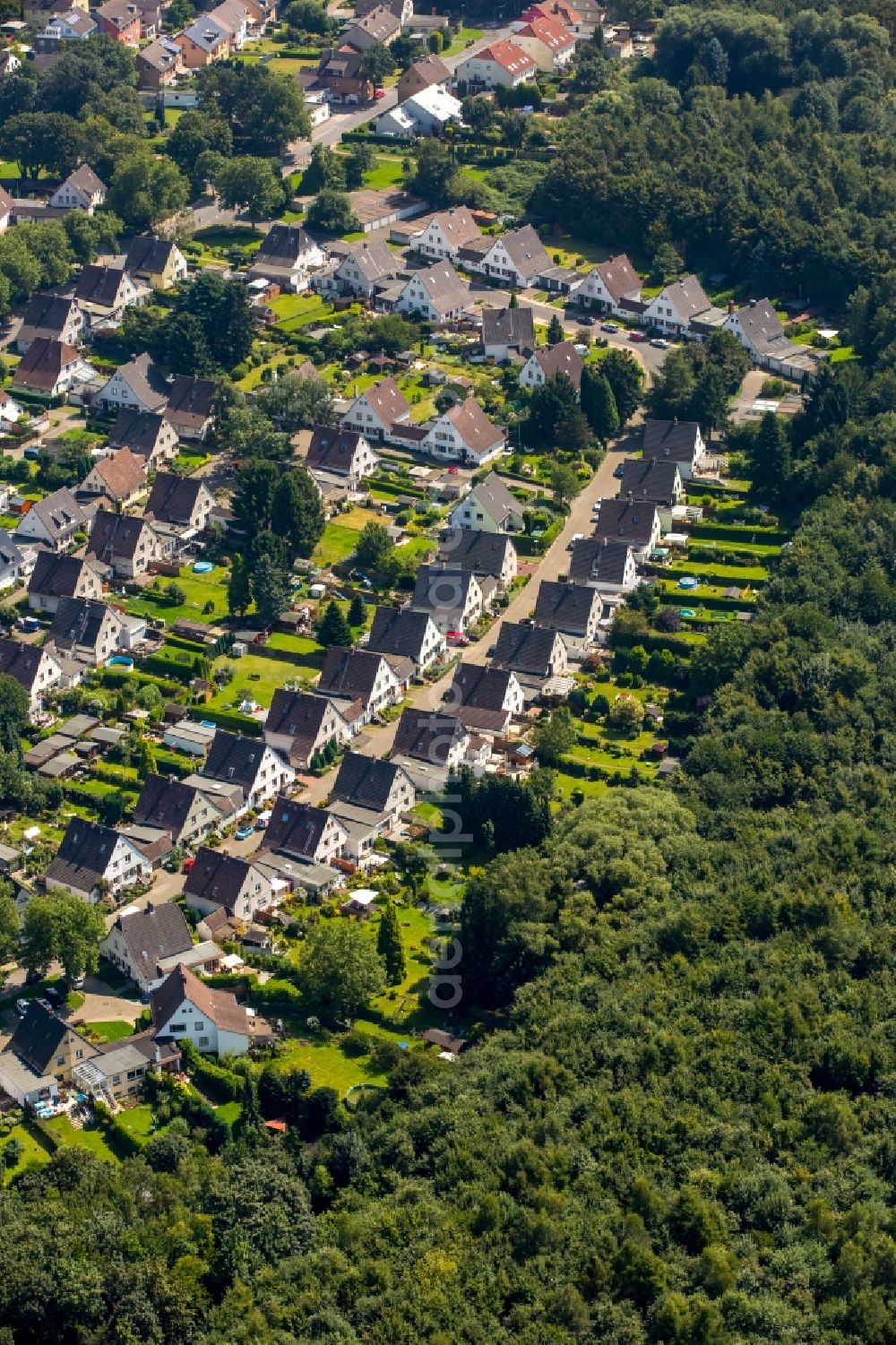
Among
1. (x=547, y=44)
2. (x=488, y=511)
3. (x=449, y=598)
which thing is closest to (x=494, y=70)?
(x=547, y=44)

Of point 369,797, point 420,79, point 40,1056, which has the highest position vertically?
point 369,797

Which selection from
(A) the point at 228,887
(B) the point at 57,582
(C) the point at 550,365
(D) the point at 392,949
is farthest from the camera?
(C) the point at 550,365

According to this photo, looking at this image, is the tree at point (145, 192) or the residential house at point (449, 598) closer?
the residential house at point (449, 598)

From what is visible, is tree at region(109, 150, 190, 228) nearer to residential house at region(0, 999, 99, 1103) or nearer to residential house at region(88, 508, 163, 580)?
residential house at region(88, 508, 163, 580)

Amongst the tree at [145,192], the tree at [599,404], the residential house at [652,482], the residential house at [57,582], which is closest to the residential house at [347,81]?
the tree at [145,192]

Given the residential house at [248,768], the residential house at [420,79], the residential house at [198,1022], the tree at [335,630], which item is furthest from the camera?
the residential house at [420,79]

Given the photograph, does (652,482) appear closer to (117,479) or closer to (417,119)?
(117,479)

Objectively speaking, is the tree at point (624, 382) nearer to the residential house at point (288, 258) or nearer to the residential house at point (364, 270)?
the residential house at point (364, 270)

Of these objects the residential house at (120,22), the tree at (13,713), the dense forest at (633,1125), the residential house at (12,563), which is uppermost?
the dense forest at (633,1125)

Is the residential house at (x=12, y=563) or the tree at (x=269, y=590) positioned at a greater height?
the tree at (x=269, y=590)
